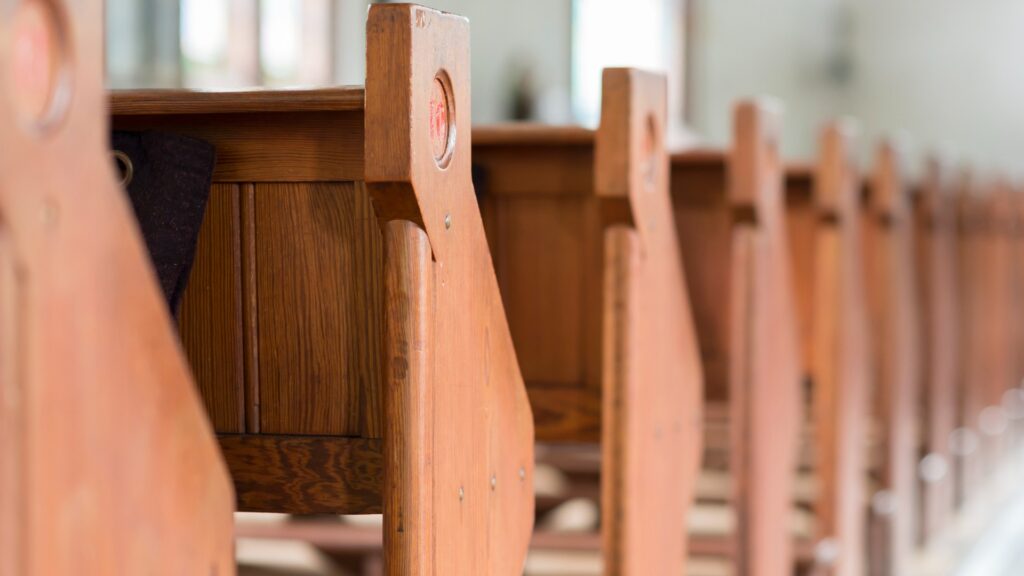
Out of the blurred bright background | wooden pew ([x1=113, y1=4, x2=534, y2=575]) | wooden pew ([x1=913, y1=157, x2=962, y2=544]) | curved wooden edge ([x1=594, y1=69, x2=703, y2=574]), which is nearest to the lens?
wooden pew ([x1=113, y1=4, x2=534, y2=575])

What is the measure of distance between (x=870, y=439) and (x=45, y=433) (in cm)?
413

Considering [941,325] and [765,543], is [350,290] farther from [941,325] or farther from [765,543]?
[941,325]

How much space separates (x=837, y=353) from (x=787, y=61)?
374 inches

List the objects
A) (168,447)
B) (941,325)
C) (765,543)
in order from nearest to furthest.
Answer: (168,447), (765,543), (941,325)

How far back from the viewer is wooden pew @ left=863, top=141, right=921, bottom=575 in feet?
11.9

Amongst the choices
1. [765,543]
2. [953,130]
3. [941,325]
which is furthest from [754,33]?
[765,543]

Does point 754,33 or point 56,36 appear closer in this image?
point 56,36

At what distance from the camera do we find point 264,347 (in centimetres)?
131

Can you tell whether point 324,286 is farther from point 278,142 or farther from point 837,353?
point 837,353

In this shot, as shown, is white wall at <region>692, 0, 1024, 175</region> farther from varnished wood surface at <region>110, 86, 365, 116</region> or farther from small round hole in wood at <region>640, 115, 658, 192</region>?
varnished wood surface at <region>110, 86, 365, 116</region>

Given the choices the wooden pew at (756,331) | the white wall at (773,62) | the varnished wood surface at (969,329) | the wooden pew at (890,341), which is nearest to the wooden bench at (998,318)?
the varnished wood surface at (969,329)

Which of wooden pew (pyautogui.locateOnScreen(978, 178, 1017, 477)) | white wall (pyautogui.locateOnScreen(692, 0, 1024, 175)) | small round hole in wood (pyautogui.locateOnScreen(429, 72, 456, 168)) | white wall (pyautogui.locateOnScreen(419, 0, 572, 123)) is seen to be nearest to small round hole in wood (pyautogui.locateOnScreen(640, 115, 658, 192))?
small round hole in wood (pyautogui.locateOnScreen(429, 72, 456, 168))

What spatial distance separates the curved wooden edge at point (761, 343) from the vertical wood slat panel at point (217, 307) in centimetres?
129

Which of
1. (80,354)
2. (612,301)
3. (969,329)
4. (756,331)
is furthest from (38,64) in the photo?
(969,329)
